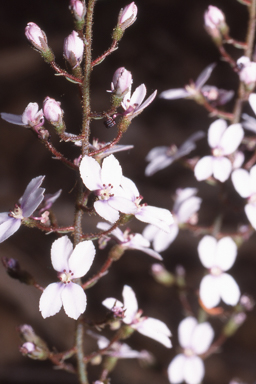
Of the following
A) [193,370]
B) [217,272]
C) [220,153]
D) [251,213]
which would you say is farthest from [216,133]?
[193,370]

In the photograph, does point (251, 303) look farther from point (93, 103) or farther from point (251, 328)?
point (93, 103)

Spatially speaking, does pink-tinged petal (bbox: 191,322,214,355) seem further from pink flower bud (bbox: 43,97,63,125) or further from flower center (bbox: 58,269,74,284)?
pink flower bud (bbox: 43,97,63,125)

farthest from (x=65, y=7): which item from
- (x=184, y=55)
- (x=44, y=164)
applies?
(x=44, y=164)

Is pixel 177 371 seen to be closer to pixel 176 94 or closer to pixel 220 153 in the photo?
pixel 220 153

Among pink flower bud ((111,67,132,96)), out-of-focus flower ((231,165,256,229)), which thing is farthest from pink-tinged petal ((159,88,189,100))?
pink flower bud ((111,67,132,96))

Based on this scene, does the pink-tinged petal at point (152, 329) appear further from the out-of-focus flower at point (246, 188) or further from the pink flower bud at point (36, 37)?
the pink flower bud at point (36, 37)

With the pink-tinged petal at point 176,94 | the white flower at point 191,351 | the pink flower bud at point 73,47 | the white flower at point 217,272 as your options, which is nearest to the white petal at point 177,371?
the white flower at point 191,351
